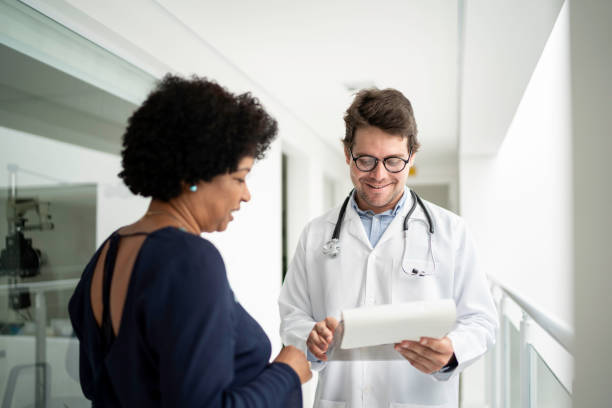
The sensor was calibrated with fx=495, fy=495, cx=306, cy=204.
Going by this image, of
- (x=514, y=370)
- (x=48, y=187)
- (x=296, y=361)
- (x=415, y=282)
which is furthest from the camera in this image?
(x=514, y=370)

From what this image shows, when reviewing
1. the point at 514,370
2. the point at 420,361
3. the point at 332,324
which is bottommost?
the point at 514,370

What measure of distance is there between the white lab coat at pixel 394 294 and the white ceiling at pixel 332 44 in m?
1.86

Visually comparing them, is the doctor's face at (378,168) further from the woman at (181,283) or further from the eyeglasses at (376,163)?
the woman at (181,283)

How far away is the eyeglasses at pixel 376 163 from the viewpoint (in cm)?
159

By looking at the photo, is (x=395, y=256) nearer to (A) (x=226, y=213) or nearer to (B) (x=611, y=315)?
(B) (x=611, y=315)

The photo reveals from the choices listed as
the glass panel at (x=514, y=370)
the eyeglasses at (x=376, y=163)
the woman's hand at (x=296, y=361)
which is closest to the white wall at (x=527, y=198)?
the glass panel at (x=514, y=370)

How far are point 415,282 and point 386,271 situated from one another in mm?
98

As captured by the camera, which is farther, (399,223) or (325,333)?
(399,223)

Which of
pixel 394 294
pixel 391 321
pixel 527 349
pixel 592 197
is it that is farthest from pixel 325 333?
pixel 527 349

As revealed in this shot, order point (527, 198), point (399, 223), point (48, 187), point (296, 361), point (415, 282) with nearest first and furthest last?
point (296, 361) → point (415, 282) → point (399, 223) → point (48, 187) → point (527, 198)

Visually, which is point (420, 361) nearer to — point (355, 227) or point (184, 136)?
point (355, 227)

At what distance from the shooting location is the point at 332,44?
3609 millimetres

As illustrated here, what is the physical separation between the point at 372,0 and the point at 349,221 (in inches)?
Answer: 68.8

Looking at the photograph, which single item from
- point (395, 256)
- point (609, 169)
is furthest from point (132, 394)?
point (609, 169)
